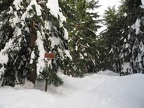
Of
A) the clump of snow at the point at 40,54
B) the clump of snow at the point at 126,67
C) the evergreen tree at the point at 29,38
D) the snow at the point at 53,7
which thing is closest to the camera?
the clump of snow at the point at 40,54

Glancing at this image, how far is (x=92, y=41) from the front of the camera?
2730cm

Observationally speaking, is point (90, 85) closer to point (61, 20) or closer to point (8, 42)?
point (61, 20)

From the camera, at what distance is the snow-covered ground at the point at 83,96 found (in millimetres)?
8547

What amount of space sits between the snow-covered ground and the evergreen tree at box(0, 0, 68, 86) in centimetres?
91

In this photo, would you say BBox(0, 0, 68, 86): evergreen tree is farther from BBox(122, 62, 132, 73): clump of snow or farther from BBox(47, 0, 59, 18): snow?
BBox(122, 62, 132, 73): clump of snow

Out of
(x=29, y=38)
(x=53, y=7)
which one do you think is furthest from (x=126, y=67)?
(x=53, y=7)

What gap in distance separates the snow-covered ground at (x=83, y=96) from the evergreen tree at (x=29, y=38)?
91 cm

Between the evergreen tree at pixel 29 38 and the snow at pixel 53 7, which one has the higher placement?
the snow at pixel 53 7

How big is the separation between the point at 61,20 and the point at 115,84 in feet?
13.2

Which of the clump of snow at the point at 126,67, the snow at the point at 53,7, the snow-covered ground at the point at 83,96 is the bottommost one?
the snow-covered ground at the point at 83,96

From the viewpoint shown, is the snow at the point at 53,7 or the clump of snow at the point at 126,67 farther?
the clump of snow at the point at 126,67

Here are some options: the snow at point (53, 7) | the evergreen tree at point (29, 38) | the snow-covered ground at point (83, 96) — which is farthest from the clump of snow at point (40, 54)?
the snow at point (53, 7)

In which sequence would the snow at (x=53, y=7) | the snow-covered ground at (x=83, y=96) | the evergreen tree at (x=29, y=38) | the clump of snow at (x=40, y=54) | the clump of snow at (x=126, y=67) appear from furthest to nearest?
the clump of snow at (x=126, y=67) < the snow at (x=53, y=7) < the evergreen tree at (x=29, y=38) < the clump of snow at (x=40, y=54) < the snow-covered ground at (x=83, y=96)

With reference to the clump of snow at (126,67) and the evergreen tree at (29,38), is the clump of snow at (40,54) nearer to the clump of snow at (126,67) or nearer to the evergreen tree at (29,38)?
the evergreen tree at (29,38)
